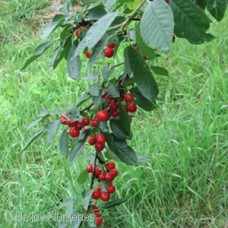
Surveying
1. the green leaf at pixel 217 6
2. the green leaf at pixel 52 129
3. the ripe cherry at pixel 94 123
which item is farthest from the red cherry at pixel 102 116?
the green leaf at pixel 217 6

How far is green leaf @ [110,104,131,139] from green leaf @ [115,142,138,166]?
3 cm

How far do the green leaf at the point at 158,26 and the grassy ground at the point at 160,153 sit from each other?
1116 millimetres

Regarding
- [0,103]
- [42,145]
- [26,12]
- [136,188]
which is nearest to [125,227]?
[136,188]

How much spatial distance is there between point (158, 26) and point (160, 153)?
1.28 metres

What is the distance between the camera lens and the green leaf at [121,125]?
39.1 inches

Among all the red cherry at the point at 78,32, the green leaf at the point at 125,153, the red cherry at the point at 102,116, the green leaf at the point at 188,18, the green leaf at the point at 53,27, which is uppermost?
the green leaf at the point at 188,18

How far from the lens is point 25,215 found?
173 cm

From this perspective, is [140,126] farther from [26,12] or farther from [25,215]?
[26,12]

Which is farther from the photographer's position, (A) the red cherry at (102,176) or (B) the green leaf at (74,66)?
(A) the red cherry at (102,176)

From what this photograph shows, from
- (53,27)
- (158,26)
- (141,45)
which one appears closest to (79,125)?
(53,27)

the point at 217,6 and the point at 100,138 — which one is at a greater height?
the point at 217,6

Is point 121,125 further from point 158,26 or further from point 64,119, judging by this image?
point 158,26

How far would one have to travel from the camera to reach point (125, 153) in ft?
3.51

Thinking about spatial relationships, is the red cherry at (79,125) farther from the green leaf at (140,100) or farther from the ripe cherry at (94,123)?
the green leaf at (140,100)
